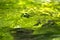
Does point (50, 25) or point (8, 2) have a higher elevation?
point (8, 2)

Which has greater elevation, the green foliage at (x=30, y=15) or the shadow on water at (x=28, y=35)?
the green foliage at (x=30, y=15)

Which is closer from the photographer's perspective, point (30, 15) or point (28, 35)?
point (28, 35)

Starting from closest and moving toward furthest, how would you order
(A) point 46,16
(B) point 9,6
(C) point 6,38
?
(C) point 6,38, (A) point 46,16, (B) point 9,6

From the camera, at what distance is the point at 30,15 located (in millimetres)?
1449

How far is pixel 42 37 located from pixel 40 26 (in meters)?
0.12

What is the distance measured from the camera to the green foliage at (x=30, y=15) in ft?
4.35

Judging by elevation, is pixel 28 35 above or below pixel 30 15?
below

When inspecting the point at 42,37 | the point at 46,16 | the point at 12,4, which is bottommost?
the point at 42,37

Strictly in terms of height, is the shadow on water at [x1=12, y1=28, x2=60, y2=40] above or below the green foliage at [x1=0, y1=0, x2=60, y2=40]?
below

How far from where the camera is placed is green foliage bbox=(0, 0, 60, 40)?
1326 mm

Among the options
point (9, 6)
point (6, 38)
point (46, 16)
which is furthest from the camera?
point (9, 6)

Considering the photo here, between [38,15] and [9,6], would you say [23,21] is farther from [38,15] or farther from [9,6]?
[9,6]

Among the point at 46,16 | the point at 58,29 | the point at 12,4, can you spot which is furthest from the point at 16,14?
the point at 58,29

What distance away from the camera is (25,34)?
1.29 meters
